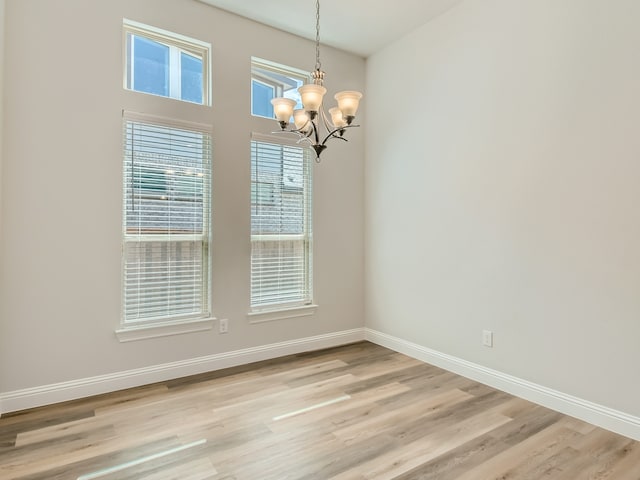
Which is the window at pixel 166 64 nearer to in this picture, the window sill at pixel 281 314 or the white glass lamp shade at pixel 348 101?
the white glass lamp shade at pixel 348 101

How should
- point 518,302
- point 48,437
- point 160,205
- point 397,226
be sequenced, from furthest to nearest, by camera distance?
point 397,226 → point 160,205 → point 518,302 → point 48,437

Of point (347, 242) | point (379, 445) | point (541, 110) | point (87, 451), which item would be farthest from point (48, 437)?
point (541, 110)

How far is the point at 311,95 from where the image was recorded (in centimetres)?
232

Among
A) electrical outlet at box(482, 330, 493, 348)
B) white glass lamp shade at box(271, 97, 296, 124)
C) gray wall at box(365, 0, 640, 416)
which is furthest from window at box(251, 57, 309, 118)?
electrical outlet at box(482, 330, 493, 348)

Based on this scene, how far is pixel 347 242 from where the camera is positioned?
4375 millimetres

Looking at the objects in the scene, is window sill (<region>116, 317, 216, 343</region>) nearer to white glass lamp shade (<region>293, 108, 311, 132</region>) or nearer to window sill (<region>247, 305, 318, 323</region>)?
window sill (<region>247, 305, 318, 323</region>)

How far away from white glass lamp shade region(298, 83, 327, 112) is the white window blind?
1442 millimetres

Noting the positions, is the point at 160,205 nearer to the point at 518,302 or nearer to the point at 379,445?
the point at 379,445

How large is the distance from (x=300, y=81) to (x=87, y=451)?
3.64 m

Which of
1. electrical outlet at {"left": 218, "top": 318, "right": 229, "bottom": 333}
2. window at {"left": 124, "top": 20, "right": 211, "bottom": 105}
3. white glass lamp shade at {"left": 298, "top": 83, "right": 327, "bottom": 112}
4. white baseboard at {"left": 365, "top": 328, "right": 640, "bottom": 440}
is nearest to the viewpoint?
white glass lamp shade at {"left": 298, "top": 83, "right": 327, "bottom": 112}

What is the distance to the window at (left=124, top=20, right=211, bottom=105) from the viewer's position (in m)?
3.19

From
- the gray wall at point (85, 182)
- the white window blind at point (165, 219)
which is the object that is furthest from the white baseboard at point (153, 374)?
the white window blind at point (165, 219)

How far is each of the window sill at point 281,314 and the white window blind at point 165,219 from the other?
46 centimetres

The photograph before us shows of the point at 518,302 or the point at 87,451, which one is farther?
the point at 518,302
